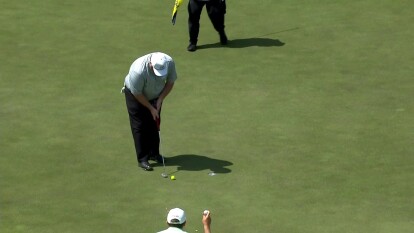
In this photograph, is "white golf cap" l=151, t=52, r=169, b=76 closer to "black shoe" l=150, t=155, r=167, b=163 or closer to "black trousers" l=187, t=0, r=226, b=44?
"black shoe" l=150, t=155, r=167, b=163

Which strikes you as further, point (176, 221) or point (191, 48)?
point (191, 48)

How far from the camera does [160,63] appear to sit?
49.5 ft

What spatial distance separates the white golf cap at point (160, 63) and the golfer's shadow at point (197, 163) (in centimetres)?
143

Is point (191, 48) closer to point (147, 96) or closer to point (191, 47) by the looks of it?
point (191, 47)

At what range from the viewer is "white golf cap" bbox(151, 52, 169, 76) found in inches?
594

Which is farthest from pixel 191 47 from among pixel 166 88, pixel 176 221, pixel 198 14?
pixel 176 221

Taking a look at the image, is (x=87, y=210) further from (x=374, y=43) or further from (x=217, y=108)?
(x=374, y=43)

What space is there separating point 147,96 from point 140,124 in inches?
15.8

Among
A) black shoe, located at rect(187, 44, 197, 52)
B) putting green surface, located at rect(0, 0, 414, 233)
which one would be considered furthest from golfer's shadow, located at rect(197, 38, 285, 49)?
black shoe, located at rect(187, 44, 197, 52)

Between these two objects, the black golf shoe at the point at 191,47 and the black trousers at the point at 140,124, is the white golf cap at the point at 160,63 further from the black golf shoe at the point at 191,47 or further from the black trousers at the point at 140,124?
the black golf shoe at the point at 191,47

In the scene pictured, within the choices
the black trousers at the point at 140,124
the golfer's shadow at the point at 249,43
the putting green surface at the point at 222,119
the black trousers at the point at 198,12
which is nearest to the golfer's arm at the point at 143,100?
the black trousers at the point at 140,124

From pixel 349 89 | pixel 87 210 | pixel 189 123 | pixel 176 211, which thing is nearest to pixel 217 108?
pixel 189 123

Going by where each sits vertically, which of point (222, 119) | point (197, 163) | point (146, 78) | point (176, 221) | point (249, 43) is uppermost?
point (146, 78)

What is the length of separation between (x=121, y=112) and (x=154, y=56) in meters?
2.62
